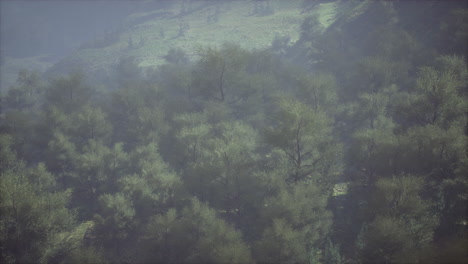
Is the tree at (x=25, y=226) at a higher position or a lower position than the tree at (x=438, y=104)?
lower

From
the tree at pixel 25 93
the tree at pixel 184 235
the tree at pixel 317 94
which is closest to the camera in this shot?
the tree at pixel 184 235

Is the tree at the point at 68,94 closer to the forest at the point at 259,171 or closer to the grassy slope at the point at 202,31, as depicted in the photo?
the forest at the point at 259,171

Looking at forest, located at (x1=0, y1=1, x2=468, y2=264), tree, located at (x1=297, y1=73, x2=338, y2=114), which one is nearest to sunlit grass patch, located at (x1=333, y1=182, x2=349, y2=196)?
forest, located at (x1=0, y1=1, x2=468, y2=264)

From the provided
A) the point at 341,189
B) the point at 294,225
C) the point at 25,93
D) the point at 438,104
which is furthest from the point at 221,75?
the point at 25,93

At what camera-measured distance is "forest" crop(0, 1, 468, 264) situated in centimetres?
2173

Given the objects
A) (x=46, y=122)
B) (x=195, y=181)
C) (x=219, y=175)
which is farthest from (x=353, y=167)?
(x=46, y=122)

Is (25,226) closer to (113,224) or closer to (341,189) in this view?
(113,224)

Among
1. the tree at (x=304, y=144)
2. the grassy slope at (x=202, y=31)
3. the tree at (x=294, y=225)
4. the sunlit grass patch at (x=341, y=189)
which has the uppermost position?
the grassy slope at (x=202, y=31)

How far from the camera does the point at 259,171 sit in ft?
93.1

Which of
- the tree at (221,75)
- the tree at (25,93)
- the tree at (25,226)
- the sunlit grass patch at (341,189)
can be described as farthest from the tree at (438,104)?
the tree at (25,93)

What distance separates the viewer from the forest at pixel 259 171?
2173 cm

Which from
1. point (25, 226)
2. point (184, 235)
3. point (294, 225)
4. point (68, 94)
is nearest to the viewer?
point (294, 225)

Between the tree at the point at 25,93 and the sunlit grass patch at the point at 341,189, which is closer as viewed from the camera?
the sunlit grass patch at the point at 341,189

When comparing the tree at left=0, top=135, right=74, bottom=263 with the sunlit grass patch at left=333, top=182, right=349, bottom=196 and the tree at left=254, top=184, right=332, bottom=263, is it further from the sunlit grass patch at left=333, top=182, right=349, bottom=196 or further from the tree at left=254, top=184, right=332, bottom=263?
the sunlit grass patch at left=333, top=182, right=349, bottom=196
